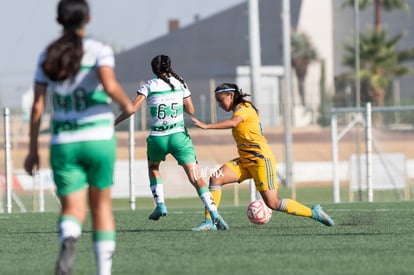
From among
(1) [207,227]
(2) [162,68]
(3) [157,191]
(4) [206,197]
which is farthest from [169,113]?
(1) [207,227]

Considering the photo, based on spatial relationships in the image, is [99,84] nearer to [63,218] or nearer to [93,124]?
[93,124]

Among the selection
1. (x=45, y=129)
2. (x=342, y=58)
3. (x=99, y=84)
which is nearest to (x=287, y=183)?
(x=45, y=129)

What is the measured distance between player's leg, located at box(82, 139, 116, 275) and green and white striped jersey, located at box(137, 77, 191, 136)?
5774 mm

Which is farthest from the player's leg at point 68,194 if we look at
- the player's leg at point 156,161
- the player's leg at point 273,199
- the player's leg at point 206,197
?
the player's leg at point 156,161

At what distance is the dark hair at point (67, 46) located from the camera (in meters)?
7.99

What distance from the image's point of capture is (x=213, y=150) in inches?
1378

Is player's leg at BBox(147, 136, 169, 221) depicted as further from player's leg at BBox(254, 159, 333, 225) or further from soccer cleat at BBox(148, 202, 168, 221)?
player's leg at BBox(254, 159, 333, 225)

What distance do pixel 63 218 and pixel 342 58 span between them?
206ft

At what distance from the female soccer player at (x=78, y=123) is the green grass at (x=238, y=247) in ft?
3.73

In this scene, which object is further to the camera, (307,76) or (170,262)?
(307,76)

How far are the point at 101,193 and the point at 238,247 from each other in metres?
3.14

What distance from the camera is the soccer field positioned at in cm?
937

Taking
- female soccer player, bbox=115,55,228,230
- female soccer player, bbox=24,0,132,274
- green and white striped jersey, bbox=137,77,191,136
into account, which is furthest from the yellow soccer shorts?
female soccer player, bbox=24,0,132,274

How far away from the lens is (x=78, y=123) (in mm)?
8031
